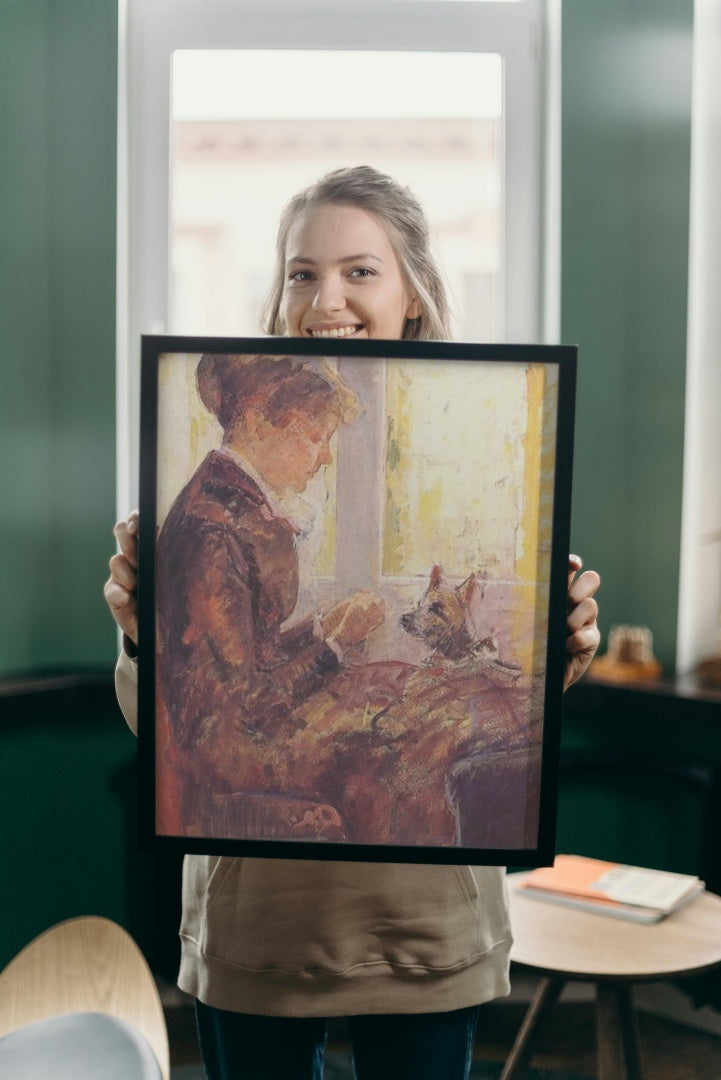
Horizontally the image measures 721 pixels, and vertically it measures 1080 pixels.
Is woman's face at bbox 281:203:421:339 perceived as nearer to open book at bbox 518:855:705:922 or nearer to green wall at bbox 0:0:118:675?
open book at bbox 518:855:705:922

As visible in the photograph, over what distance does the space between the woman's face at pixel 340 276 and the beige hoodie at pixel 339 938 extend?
422mm

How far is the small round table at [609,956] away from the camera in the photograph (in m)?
1.66

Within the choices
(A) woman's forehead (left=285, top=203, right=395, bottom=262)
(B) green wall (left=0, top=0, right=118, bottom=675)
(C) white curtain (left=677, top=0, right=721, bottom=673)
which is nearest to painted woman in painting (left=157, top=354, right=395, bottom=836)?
(A) woman's forehead (left=285, top=203, right=395, bottom=262)

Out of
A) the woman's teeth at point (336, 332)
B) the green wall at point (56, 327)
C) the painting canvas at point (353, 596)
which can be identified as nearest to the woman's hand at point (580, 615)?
the painting canvas at point (353, 596)

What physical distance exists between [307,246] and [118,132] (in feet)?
5.32

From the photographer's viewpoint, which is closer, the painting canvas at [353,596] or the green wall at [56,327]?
the painting canvas at [353,596]

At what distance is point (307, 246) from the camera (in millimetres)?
1152

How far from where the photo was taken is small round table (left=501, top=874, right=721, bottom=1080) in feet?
5.44

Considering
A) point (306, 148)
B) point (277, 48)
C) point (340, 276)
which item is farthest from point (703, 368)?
point (340, 276)

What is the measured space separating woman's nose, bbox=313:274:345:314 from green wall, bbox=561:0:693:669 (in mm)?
1550

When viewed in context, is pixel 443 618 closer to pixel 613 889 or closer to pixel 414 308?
pixel 414 308

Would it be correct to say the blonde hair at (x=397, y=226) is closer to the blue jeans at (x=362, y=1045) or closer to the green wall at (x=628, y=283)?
the blue jeans at (x=362, y=1045)

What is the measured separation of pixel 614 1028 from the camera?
1.73m

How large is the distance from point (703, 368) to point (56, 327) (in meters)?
1.62
